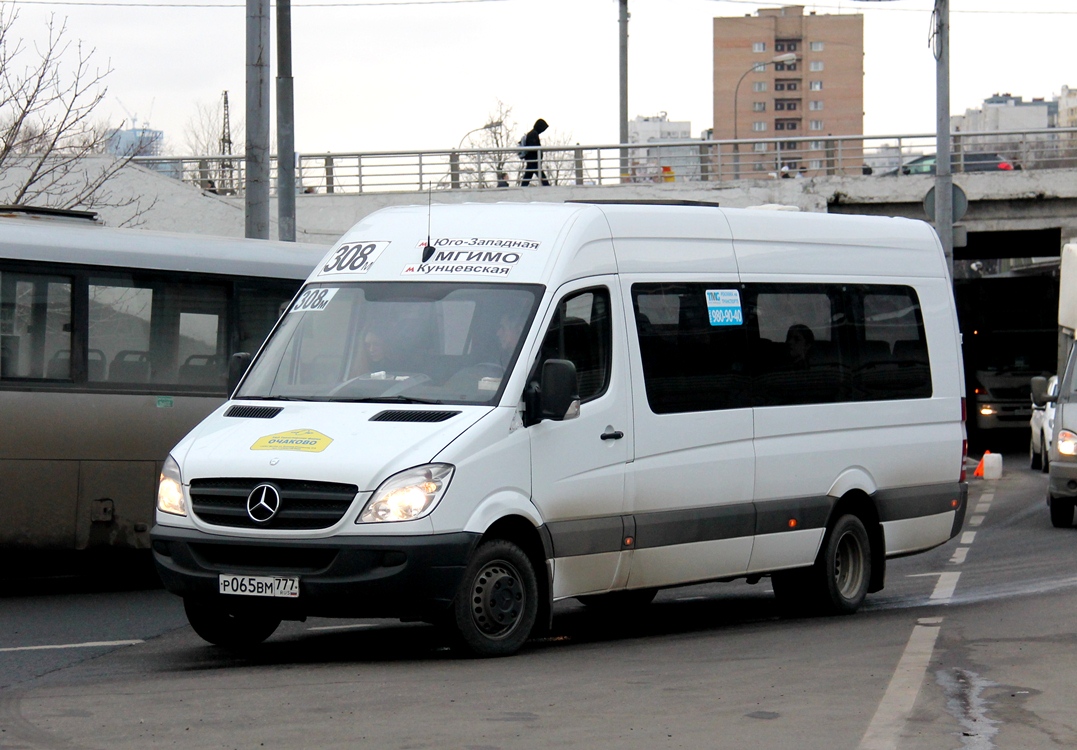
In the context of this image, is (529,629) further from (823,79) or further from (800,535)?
(823,79)

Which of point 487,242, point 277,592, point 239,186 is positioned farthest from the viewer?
point 239,186

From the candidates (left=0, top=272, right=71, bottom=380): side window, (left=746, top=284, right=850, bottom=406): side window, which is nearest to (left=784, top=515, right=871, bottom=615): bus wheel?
(left=746, top=284, right=850, bottom=406): side window

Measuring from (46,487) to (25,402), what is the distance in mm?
614

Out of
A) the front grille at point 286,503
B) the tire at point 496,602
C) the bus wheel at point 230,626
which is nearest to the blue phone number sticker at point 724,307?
the tire at point 496,602

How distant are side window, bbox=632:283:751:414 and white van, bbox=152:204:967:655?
0.02m

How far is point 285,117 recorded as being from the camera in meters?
17.5

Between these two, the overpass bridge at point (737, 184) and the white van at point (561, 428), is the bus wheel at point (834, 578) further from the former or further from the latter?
the overpass bridge at point (737, 184)

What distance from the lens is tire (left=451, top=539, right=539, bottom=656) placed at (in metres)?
8.05

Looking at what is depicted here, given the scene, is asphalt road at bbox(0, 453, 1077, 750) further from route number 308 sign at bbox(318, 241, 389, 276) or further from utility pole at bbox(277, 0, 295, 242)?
utility pole at bbox(277, 0, 295, 242)

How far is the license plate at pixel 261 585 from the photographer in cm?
791

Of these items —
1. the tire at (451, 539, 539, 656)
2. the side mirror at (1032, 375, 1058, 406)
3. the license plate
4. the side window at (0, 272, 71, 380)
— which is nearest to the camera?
the license plate

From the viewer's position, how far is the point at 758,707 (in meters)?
6.90

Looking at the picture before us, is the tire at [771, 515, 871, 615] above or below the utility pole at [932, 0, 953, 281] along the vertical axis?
below

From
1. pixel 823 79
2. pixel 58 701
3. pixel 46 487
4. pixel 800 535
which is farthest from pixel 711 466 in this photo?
pixel 823 79
